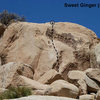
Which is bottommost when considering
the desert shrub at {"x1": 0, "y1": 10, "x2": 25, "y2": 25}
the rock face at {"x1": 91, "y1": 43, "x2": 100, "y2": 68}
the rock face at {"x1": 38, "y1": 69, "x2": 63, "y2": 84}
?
the rock face at {"x1": 38, "y1": 69, "x2": 63, "y2": 84}

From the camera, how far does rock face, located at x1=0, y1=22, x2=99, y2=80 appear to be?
18.4 metres

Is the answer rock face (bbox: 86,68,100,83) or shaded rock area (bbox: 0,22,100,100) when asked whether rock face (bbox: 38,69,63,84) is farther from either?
rock face (bbox: 86,68,100,83)

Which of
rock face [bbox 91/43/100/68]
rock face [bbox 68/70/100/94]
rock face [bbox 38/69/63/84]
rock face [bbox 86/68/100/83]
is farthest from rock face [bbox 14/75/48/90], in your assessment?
rock face [bbox 91/43/100/68]

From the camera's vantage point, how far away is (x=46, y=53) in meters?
18.7

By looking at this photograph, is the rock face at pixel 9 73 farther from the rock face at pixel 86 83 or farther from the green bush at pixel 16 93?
the rock face at pixel 86 83

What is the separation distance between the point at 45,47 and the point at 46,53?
46 cm

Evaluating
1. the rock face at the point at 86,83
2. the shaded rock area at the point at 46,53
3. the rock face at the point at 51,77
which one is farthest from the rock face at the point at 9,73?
the rock face at the point at 86,83

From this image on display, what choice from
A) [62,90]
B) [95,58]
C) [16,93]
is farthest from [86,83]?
[95,58]

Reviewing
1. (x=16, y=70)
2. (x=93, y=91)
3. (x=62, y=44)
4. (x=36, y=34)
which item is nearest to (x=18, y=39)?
(x=36, y=34)

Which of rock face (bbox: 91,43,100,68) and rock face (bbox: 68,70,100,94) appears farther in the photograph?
rock face (bbox: 91,43,100,68)

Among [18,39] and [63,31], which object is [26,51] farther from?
[63,31]

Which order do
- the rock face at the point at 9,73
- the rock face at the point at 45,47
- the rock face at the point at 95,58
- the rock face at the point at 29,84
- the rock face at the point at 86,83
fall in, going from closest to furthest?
the rock face at the point at 29,84
the rock face at the point at 86,83
the rock face at the point at 9,73
the rock face at the point at 95,58
the rock face at the point at 45,47

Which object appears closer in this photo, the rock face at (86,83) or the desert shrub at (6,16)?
the rock face at (86,83)

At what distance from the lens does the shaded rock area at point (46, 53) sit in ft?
52.3
